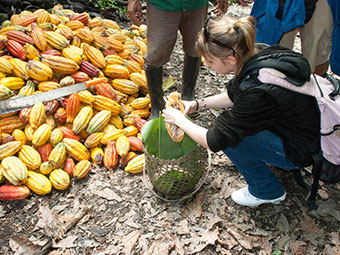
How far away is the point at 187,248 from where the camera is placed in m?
2.32

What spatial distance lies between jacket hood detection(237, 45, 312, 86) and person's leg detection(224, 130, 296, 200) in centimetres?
52

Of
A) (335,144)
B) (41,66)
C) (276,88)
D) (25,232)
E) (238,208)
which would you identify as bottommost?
(25,232)

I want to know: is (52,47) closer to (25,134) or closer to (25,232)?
(25,134)

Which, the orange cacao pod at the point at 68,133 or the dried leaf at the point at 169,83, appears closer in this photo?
the orange cacao pod at the point at 68,133

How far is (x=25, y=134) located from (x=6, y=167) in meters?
0.43

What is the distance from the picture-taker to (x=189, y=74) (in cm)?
343

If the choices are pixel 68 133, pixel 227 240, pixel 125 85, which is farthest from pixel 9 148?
pixel 227 240

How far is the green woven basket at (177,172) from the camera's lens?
233 centimetres

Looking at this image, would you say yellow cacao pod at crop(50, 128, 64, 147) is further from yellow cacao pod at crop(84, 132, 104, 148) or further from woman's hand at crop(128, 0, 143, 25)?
woman's hand at crop(128, 0, 143, 25)

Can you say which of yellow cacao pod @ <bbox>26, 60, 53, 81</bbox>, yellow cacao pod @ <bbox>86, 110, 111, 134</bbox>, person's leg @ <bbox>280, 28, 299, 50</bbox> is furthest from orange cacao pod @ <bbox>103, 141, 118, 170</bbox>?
person's leg @ <bbox>280, 28, 299, 50</bbox>

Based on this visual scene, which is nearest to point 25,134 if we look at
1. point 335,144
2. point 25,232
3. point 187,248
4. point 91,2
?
point 25,232

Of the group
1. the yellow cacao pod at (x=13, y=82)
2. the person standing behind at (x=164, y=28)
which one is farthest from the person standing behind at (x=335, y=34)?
the yellow cacao pod at (x=13, y=82)

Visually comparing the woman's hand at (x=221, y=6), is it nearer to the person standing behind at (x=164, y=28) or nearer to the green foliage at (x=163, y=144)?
the person standing behind at (x=164, y=28)

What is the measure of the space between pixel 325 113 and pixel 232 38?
73 cm
